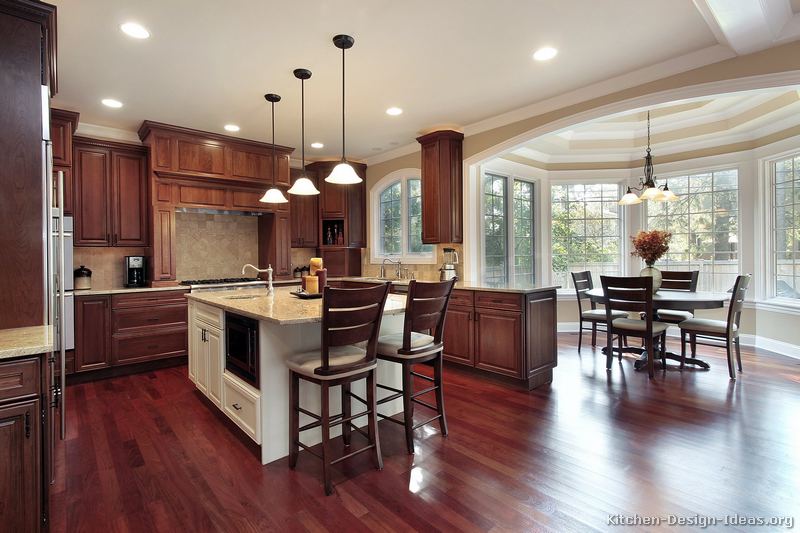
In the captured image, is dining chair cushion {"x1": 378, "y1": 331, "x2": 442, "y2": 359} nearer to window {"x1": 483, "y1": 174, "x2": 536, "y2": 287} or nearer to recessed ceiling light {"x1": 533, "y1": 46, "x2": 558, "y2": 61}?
recessed ceiling light {"x1": 533, "y1": 46, "x2": 558, "y2": 61}

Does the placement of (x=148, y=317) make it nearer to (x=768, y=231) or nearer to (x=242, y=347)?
(x=242, y=347)

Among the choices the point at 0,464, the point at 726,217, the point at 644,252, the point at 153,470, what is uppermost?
the point at 726,217

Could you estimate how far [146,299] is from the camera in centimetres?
454

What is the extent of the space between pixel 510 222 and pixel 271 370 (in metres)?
4.32

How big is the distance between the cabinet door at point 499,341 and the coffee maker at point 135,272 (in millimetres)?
3963

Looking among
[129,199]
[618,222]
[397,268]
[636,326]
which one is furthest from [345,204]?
[636,326]

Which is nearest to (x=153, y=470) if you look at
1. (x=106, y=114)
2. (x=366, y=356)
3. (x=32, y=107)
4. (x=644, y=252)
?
(x=366, y=356)

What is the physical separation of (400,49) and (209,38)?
54.4 inches

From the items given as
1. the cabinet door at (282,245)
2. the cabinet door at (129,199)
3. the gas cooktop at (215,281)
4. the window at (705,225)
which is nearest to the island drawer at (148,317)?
the gas cooktop at (215,281)

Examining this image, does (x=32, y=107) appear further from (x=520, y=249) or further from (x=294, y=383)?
(x=520, y=249)

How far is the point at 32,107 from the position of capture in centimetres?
201

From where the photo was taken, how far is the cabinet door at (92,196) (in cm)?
452

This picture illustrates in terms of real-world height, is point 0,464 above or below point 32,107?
below

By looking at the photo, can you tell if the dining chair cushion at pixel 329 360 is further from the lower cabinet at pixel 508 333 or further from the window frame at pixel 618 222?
the window frame at pixel 618 222
